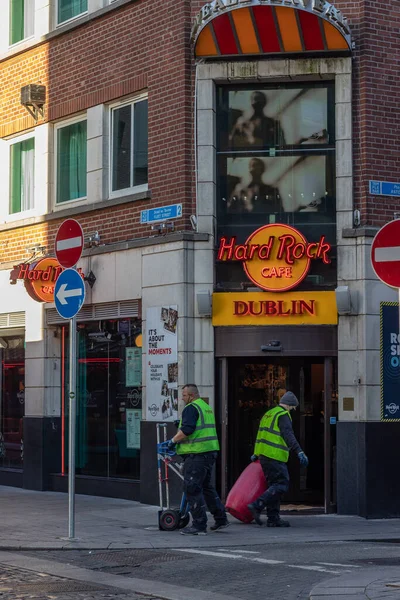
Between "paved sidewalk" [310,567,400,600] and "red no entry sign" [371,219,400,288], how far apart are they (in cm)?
246

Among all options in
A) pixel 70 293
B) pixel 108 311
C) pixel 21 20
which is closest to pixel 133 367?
pixel 108 311

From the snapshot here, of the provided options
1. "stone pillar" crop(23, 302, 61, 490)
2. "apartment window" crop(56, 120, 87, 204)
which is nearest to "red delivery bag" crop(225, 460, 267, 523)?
"stone pillar" crop(23, 302, 61, 490)

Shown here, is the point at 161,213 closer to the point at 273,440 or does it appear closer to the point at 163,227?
the point at 163,227

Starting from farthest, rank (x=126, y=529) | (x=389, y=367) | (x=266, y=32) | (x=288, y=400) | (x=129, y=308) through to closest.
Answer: (x=129, y=308) → (x=266, y=32) → (x=389, y=367) → (x=288, y=400) → (x=126, y=529)

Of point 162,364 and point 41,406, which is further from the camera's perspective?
point 41,406

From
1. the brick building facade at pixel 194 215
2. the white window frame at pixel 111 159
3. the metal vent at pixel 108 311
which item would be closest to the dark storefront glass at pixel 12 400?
the brick building facade at pixel 194 215

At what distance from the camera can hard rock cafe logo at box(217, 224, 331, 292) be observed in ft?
51.1

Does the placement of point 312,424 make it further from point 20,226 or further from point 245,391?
point 20,226

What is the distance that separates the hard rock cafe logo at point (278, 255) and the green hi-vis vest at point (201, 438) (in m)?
2.71

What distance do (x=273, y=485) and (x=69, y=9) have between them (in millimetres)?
9250

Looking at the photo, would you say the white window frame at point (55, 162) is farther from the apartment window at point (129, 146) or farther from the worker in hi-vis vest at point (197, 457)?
the worker in hi-vis vest at point (197, 457)

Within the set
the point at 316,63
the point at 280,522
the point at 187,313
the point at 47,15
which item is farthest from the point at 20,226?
the point at 280,522

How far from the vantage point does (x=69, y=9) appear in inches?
750

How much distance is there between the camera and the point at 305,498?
1609 cm
